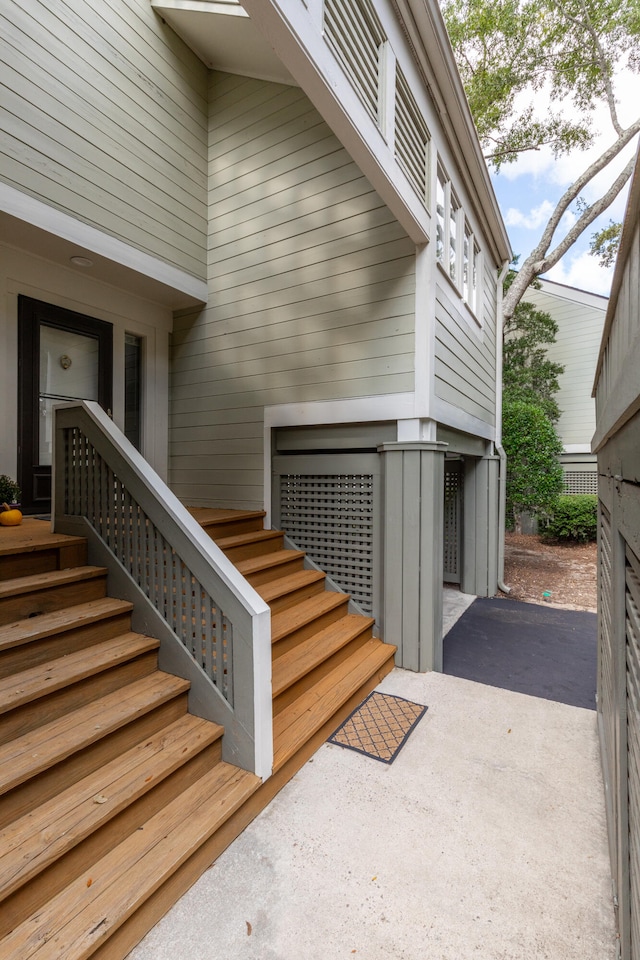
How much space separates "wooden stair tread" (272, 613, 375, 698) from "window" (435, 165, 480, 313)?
3122 mm

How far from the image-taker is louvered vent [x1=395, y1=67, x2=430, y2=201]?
2.99m

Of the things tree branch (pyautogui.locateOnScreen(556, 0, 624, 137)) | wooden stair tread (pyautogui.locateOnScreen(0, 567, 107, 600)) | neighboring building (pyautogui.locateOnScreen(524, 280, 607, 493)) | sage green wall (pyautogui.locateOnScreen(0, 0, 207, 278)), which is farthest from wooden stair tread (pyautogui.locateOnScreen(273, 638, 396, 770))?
tree branch (pyautogui.locateOnScreen(556, 0, 624, 137))

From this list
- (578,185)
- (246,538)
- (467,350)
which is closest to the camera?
(246,538)

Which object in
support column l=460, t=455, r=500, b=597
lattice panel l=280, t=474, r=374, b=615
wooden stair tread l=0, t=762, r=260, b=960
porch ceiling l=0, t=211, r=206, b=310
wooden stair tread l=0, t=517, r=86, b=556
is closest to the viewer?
wooden stair tread l=0, t=762, r=260, b=960

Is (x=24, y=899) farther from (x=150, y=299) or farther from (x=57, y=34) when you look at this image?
(x=57, y=34)

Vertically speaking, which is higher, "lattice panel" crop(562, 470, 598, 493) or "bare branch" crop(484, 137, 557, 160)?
"bare branch" crop(484, 137, 557, 160)

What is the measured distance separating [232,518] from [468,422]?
2.73m

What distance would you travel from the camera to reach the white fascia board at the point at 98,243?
3135mm

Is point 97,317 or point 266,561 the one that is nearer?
point 266,561

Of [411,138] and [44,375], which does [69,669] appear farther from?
[411,138]

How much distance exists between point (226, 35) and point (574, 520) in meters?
9.65

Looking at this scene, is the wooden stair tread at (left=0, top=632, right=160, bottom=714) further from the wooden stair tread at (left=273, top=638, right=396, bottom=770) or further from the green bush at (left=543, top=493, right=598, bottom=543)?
the green bush at (left=543, top=493, right=598, bottom=543)

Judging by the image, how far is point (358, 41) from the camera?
2.39m

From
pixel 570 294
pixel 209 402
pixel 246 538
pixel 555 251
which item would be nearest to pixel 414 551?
pixel 246 538
